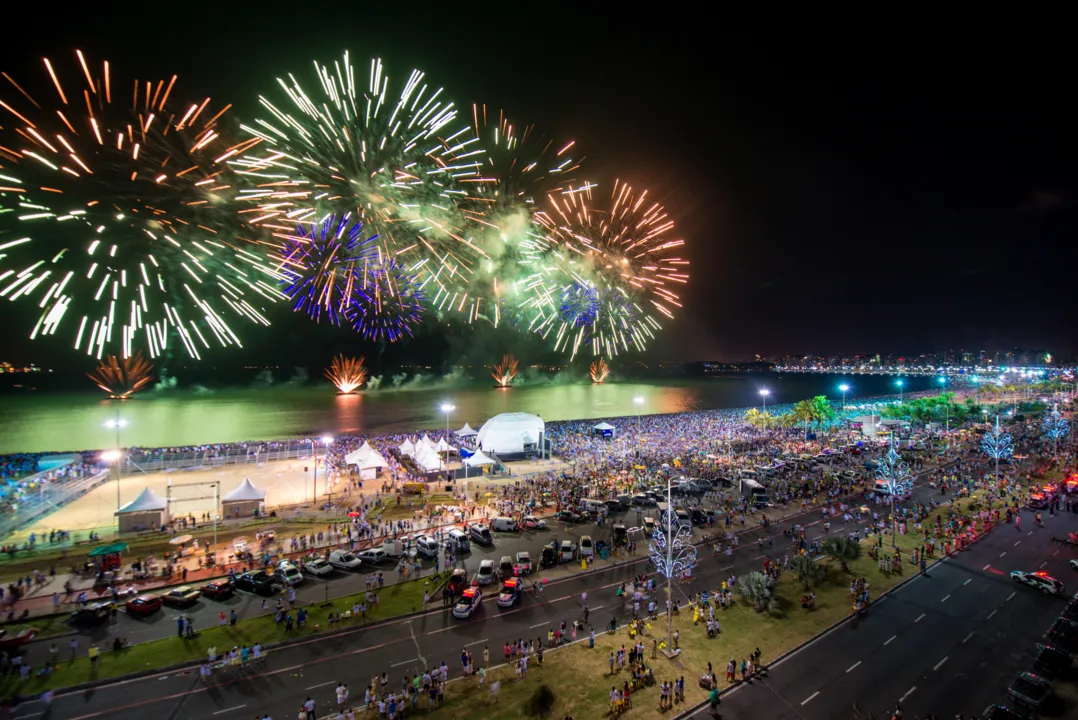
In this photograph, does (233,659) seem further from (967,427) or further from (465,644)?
(967,427)

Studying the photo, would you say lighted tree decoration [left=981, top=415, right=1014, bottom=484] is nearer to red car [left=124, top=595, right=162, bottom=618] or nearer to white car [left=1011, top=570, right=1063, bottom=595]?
white car [left=1011, top=570, right=1063, bottom=595]

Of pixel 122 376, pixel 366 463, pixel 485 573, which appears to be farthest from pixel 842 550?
pixel 122 376

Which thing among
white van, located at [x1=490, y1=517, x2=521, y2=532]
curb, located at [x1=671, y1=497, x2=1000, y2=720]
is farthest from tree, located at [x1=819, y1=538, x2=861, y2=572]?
white van, located at [x1=490, y1=517, x2=521, y2=532]

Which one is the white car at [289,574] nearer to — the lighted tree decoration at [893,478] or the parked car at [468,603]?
the parked car at [468,603]

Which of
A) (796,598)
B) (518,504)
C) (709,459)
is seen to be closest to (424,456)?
(518,504)

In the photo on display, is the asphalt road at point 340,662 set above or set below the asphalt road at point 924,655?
above

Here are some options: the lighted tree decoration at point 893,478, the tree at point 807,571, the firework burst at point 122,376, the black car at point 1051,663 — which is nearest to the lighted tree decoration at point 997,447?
the lighted tree decoration at point 893,478

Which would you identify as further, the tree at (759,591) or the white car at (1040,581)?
the white car at (1040,581)
